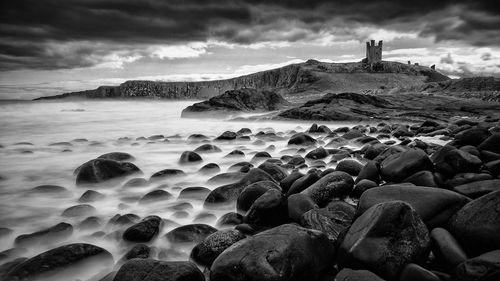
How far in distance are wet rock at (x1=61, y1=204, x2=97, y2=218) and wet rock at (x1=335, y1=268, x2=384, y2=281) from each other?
2576mm

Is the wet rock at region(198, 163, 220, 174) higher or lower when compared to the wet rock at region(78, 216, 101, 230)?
higher

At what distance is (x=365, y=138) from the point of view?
648 cm

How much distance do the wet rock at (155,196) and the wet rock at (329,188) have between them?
5.14ft

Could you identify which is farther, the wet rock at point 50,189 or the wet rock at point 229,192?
the wet rock at point 50,189

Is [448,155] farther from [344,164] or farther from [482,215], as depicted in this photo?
[482,215]

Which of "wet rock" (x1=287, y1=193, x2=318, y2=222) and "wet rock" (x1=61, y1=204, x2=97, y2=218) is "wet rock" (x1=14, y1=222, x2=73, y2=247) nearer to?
"wet rock" (x1=61, y1=204, x2=97, y2=218)

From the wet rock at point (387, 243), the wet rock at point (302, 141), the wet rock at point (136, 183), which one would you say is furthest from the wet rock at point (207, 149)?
the wet rock at point (387, 243)

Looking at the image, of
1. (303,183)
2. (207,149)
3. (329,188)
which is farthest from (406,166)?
(207,149)

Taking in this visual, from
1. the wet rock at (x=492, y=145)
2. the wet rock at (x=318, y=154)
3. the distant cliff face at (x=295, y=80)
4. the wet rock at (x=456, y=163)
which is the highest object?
the distant cliff face at (x=295, y=80)

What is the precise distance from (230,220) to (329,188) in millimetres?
957

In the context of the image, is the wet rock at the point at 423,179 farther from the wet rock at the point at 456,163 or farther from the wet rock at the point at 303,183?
the wet rock at the point at 303,183

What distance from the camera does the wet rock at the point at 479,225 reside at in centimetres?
192

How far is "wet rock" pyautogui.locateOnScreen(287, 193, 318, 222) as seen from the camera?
2.83 metres

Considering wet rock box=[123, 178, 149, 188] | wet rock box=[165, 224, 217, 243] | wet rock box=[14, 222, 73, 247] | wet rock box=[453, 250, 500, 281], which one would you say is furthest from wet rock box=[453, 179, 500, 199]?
wet rock box=[123, 178, 149, 188]
